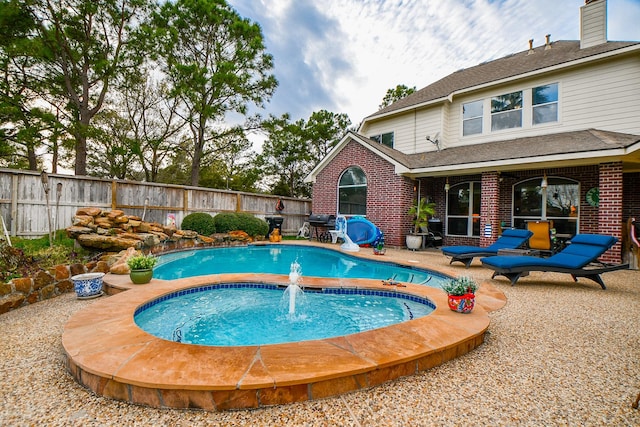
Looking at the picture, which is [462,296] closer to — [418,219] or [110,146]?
[418,219]

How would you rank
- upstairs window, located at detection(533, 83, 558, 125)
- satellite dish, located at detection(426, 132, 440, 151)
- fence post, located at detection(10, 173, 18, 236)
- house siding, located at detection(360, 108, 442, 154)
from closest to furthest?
fence post, located at detection(10, 173, 18, 236), upstairs window, located at detection(533, 83, 558, 125), satellite dish, located at detection(426, 132, 440, 151), house siding, located at detection(360, 108, 442, 154)

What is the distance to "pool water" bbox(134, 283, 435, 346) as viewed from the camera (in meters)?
3.35

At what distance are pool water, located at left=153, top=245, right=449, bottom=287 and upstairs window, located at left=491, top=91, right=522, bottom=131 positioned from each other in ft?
23.7

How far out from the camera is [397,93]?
21.4m

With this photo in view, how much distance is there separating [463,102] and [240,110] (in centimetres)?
1254

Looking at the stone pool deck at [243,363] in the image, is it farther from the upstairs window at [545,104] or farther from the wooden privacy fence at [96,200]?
the upstairs window at [545,104]

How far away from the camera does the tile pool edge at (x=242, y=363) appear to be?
1.83 meters

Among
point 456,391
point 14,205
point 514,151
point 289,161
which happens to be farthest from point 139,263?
point 289,161

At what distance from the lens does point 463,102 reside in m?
11.6

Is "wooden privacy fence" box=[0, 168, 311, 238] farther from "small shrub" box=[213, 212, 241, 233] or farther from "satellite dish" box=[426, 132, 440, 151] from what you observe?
"satellite dish" box=[426, 132, 440, 151]

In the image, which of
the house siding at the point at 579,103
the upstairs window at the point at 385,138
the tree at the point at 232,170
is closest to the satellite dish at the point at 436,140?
the house siding at the point at 579,103

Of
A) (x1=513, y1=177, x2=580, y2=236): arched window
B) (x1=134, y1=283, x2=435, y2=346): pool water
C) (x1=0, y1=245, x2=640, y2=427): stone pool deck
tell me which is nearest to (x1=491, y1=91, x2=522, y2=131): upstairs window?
(x1=513, y1=177, x2=580, y2=236): arched window

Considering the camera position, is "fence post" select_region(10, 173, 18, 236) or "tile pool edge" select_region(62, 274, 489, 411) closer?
"tile pool edge" select_region(62, 274, 489, 411)

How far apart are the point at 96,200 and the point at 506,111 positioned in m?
14.4
